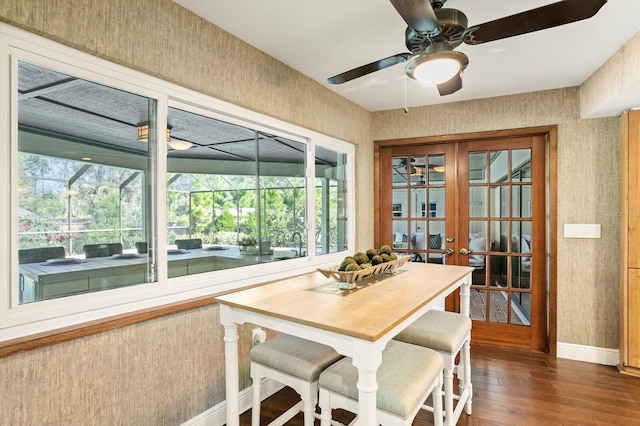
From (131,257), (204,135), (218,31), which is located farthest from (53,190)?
(218,31)

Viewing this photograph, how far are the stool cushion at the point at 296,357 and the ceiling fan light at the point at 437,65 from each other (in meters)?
1.41

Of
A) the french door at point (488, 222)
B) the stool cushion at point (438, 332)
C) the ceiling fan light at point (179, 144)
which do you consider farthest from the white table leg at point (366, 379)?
the french door at point (488, 222)

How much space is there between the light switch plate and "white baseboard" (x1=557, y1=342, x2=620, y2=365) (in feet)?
3.22

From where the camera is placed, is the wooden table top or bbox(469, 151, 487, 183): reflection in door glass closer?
the wooden table top

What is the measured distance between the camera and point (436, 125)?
3.61 meters

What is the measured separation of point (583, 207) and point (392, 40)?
2290 millimetres

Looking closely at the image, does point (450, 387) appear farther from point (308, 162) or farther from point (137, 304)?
point (308, 162)

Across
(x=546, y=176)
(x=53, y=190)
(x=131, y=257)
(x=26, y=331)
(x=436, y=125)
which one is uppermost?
(x=436, y=125)

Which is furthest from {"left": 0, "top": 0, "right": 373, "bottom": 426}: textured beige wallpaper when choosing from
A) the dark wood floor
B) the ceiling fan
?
the ceiling fan

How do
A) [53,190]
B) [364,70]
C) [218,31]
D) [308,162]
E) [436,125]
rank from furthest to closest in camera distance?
[436,125]
[308,162]
[218,31]
[364,70]
[53,190]

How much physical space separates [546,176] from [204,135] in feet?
10.1

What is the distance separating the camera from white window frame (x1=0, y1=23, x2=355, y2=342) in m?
1.33

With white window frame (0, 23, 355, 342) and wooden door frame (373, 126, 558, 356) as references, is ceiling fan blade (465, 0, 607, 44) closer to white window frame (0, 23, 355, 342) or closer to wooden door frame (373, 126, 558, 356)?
white window frame (0, 23, 355, 342)

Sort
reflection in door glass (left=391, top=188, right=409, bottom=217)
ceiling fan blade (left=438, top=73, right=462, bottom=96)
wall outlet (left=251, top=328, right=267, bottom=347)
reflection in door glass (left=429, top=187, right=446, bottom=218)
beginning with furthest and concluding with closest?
reflection in door glass (left=391, top=188, right=409, bottom=217) < reflection in door glass (left=429, top=187, right=446, bottom=218) < wall outlet (left=251, top=328, right=267, bottom=347) < ceiling fan blade (left=438, top=73, right=462, bottom=96)
